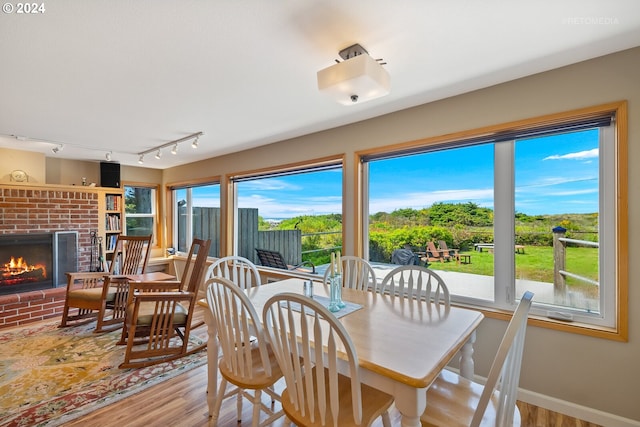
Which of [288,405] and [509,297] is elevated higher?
[509,297]

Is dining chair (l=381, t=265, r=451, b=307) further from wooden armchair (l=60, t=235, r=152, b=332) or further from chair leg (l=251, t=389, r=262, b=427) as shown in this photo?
wooden armchair (l=60, t=235, r=152, b=332)

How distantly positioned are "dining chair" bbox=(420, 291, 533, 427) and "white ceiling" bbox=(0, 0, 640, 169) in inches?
53.7

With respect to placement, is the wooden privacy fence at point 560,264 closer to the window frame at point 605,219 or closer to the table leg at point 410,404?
the window frame at point 605,219

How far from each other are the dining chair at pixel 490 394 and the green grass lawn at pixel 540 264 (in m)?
1.11

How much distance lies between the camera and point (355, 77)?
5.07 feet

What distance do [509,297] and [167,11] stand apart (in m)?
2.80

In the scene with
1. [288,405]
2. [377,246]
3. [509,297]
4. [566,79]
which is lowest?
[288,405]

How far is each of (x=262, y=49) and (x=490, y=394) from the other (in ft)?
6.25

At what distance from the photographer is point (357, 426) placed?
3.82ft

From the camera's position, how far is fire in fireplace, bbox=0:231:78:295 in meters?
3.66

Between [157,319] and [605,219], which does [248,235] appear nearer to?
[157,319]

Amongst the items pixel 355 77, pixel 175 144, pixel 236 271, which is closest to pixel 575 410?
pixel 355 77

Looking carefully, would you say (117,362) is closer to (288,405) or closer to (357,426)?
(288,405)

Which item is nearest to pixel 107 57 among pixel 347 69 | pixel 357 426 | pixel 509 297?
pixel 347 69
